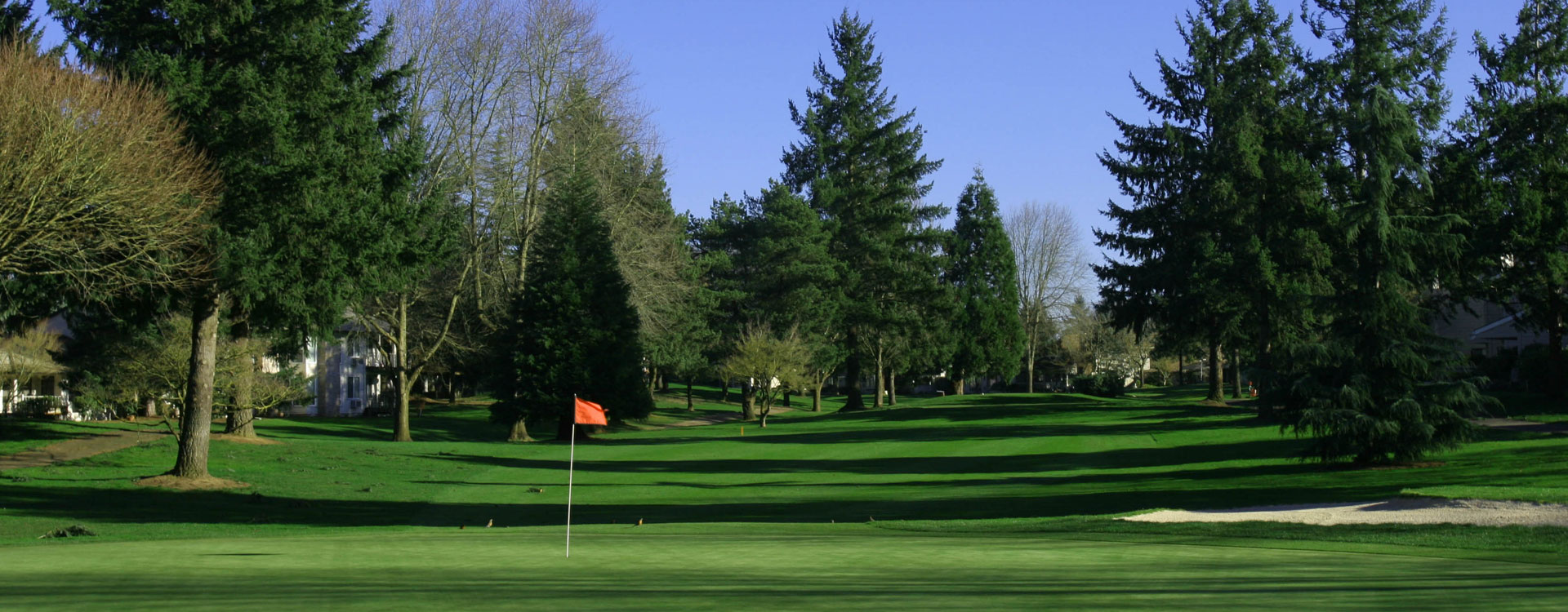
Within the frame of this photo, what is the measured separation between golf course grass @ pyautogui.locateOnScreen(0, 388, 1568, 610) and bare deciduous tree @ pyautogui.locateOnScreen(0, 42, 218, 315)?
4.50 m

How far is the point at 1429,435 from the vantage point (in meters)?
23.5

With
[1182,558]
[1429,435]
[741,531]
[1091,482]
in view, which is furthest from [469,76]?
[1182,558]

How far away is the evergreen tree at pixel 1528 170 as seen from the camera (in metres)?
37.9

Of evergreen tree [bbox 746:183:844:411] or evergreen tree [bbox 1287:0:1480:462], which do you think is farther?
evergreen tree [bbox 746:183:844:411]

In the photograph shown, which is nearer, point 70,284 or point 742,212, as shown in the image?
point 70,284

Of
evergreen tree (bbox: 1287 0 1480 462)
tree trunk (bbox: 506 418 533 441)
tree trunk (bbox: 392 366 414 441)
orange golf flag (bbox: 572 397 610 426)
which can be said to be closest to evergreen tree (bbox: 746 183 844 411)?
tree trunk (bbox: 506 418 533 441)

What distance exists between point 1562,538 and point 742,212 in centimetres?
6472

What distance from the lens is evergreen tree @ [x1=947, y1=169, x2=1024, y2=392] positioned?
3243 inches

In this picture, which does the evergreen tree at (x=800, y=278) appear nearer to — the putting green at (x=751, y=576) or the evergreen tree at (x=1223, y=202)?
the evergreen tree at (x=1223, y=202)

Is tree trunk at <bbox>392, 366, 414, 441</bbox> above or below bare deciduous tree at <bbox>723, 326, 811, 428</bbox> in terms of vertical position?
below

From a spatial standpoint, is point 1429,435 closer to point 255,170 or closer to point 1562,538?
point 1562,538

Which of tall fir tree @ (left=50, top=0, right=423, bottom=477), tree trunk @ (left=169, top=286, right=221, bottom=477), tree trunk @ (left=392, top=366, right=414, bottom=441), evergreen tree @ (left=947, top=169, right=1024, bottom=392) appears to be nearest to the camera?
tall fir tree @ (left=50, top=0, right=423, bottom=477)

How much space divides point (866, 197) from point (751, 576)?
192 feet

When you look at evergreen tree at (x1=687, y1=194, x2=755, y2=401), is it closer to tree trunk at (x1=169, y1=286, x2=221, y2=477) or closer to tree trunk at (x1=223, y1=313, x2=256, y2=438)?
tree trunk at (x1=223, y1=313, x2=256, y2=438)
